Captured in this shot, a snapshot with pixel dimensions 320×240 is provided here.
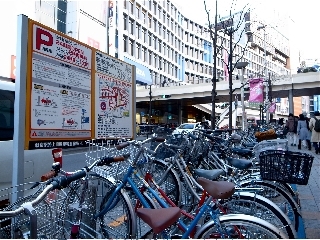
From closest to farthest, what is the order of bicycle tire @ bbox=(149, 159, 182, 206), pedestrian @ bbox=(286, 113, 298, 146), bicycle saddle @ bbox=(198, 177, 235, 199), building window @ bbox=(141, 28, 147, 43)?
bicycle saddle @ bbox=(198, 177, 235, 199) < bicycle tire @ bbox=(149, 159, 182, 206) < pedestrian @ bbox=(286, 113, 298, 146) < building window @ bbox=(141, 28, 147, 43)

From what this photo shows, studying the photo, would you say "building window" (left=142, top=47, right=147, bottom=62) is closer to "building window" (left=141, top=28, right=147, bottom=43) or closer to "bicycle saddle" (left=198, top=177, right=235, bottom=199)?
"building window" (left=141, top=28, right=147, bottom=43)

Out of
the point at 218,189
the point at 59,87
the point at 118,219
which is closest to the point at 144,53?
the point at 59,87

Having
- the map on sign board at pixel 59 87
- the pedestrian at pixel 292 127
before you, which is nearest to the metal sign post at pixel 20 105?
the map on sign board at pixel 59 87

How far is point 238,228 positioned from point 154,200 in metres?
0.95

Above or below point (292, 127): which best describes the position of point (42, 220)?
below

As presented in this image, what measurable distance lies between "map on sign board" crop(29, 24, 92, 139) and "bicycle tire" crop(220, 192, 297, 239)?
1864 millimetres

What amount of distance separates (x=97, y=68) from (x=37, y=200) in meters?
2.48

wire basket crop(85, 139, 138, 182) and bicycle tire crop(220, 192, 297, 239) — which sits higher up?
wire basket crop(85, 139, 138, 182)

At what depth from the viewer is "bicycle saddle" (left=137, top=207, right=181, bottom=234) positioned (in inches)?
69.2

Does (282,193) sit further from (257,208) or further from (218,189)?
(218,189)

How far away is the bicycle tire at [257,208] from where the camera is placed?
247 cm

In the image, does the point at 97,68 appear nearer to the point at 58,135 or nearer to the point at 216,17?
the point at 58,135

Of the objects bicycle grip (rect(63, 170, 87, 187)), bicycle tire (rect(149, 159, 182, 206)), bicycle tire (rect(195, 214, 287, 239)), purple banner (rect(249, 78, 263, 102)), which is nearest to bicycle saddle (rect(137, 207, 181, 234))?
bicycle tire (rect(195, 214, 287, 239))

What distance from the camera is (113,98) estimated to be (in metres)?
4.08
